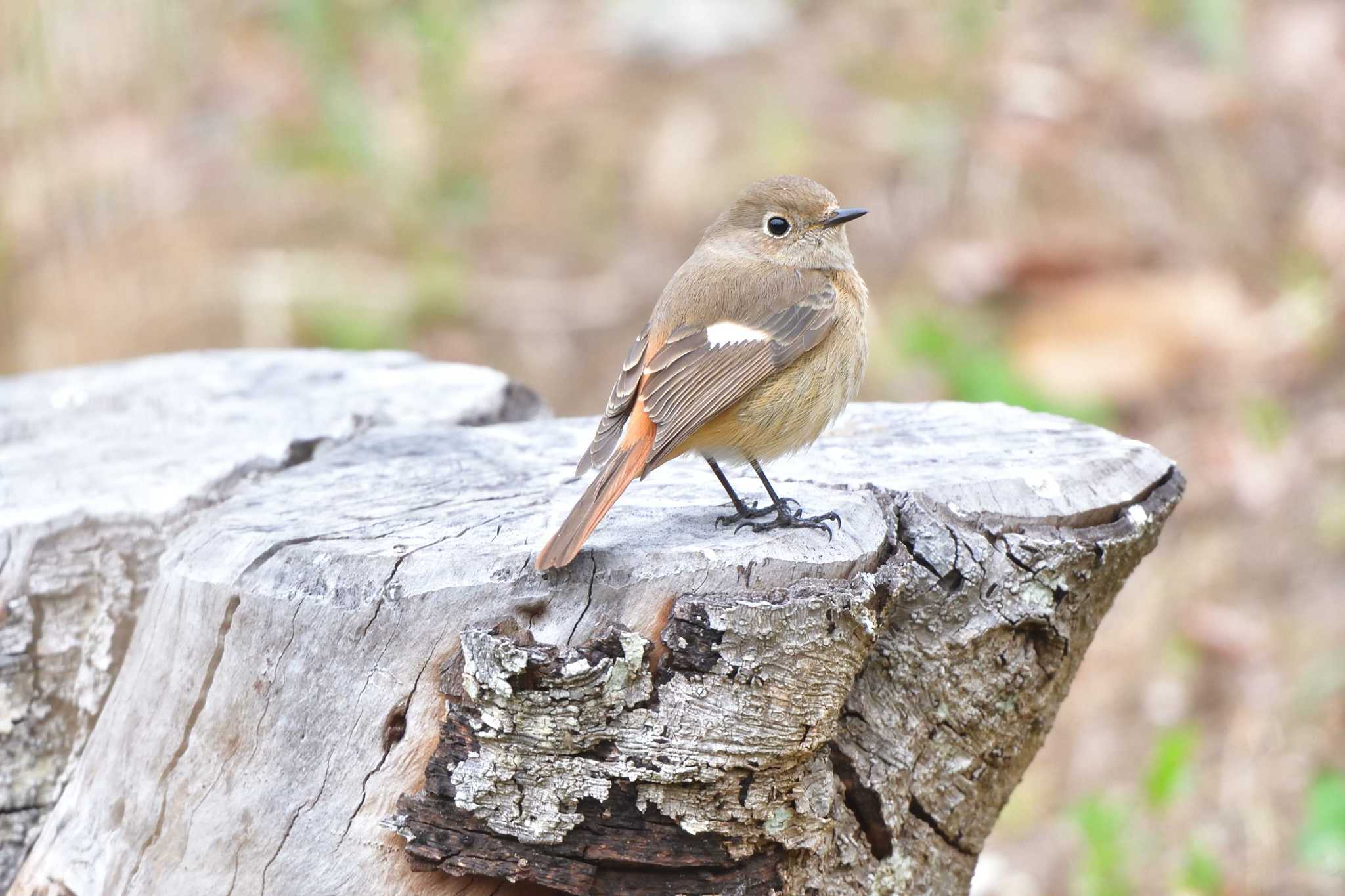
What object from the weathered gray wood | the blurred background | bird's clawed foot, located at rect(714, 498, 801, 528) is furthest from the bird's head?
the blurred background

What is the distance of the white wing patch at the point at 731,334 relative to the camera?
11.3ft

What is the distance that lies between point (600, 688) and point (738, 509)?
0.69 m

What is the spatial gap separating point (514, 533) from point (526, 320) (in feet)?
14.8

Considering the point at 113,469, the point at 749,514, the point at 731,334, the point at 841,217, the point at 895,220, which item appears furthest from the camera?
the point at 895,220

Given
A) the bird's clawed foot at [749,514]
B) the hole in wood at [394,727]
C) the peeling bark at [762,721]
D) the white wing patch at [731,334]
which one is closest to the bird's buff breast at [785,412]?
the white wing patch at [731,334]

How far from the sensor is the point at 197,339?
715 centimetres

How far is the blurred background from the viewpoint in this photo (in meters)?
5.36

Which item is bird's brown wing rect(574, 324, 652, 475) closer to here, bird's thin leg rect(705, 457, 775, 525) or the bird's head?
bird's thin leg rect(705, 457, 775, 525)

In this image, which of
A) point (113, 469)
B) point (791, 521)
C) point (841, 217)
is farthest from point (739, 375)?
point (113, 469)

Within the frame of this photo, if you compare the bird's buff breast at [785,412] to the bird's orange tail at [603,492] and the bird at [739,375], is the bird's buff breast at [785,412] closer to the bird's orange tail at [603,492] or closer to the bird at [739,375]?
the bird at [739,375]

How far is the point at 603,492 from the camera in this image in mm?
2846

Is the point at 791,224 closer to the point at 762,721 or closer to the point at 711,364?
the point at 711,364

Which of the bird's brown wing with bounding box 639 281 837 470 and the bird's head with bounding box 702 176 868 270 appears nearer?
the bird's brown wing with bounding box 639 281 837 470

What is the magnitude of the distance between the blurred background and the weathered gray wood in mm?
2465
